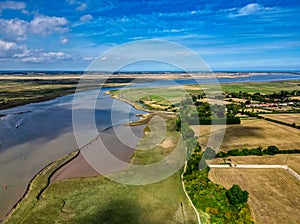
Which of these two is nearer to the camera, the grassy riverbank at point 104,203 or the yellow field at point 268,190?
the grassy riverbank at point 104,203

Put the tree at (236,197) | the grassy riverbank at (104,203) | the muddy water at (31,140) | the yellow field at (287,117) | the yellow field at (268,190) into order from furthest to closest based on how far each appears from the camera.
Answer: the yellow field at (287,117) < the muddy water at (31,140) < the tree at (236,197) < the yellow field at (268,190) < the grassy riverbank at (104,203)

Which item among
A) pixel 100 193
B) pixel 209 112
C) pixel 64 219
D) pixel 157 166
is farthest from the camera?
pixel 209 112

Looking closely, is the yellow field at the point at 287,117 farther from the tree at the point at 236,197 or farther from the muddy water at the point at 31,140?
the tree at the point at 236,197

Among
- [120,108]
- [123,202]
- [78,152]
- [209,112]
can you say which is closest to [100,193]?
[123,202]

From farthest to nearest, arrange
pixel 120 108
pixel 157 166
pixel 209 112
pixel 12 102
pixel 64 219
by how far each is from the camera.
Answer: pixel 12 102 < pixel 120 108 < pixel 209 112 < pixel 157 166 < pixel 64 219

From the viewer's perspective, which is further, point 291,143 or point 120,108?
point 120,108

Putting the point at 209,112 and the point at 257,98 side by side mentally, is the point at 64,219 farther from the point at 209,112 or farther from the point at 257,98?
the point at 257,98

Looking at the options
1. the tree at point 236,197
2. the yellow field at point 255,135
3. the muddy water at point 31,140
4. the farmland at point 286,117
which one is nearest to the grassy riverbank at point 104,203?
the muddy water at point 31,140
